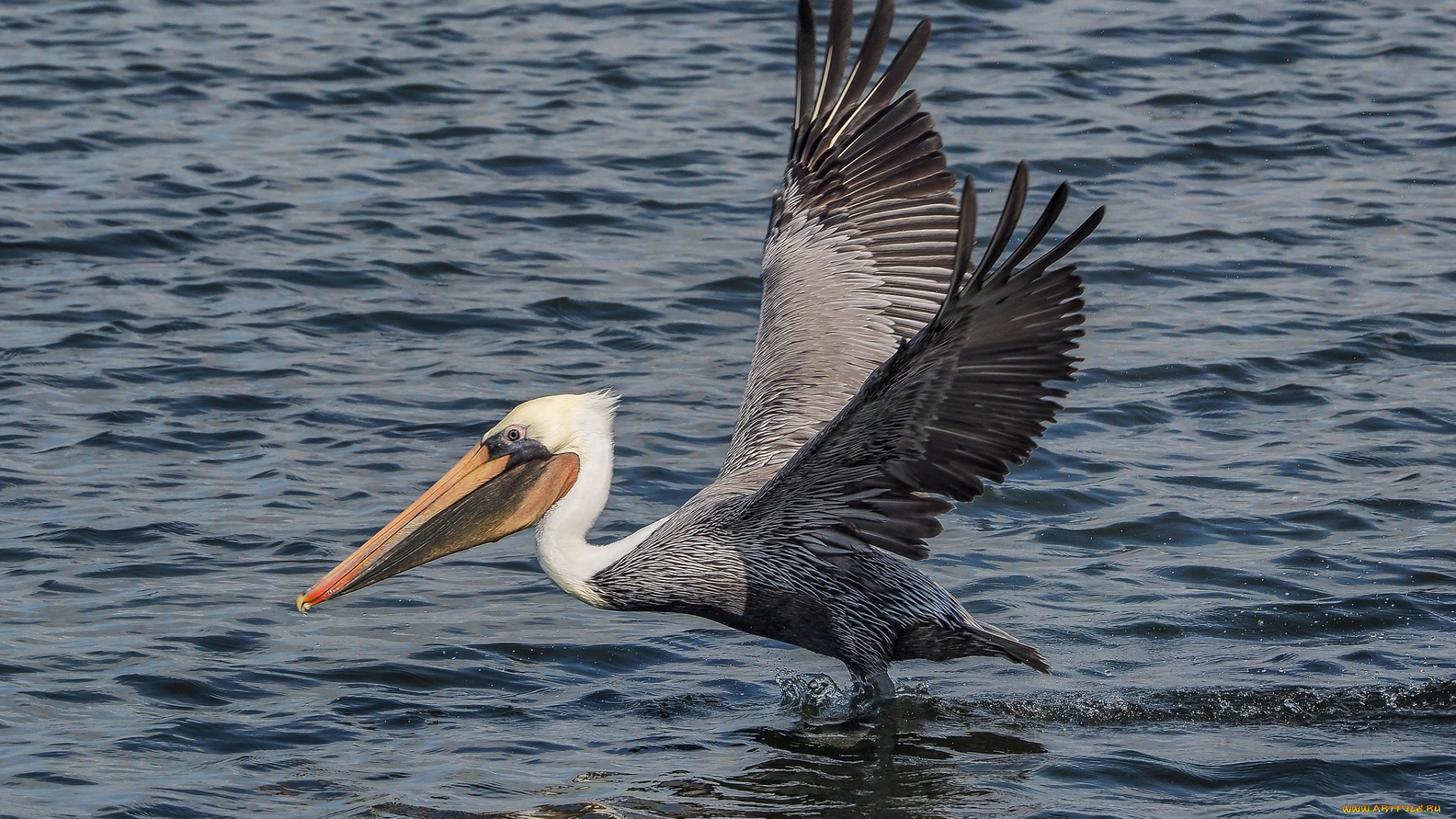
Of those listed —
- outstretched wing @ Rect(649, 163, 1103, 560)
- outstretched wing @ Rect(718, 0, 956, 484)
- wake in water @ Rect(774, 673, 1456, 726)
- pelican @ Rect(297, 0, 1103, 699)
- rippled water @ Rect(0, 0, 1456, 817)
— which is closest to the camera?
outstretched wing @ Rect(649, 163, 1103, 560)

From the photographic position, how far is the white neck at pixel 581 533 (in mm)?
6633

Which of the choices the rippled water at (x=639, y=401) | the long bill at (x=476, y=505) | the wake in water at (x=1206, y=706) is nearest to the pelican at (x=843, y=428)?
the long bill at (x=476, y=505)

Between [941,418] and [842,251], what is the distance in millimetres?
1971

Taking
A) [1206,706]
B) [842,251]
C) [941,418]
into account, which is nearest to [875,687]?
[1206,706]

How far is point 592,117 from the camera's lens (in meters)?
13.3

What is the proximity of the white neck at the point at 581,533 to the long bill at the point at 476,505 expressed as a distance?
66 millimetres

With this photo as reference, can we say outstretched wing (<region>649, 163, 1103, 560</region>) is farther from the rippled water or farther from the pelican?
the rippled water

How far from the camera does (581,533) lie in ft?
22.0

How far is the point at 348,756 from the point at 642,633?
1546 mm

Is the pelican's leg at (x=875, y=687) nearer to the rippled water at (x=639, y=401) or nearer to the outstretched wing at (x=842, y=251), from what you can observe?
the rippled water at (x=639, y=401)

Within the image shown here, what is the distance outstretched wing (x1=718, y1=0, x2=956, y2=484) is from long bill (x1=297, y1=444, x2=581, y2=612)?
804 mm

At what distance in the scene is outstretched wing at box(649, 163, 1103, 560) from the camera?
5297 mm

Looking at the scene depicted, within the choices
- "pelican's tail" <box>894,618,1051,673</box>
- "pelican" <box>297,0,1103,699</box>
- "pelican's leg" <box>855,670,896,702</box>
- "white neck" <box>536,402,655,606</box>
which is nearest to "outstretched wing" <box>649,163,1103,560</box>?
"pelican" <box>297,0,1103,699</box>

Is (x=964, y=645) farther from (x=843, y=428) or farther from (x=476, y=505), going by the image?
(x=476, y=505)
